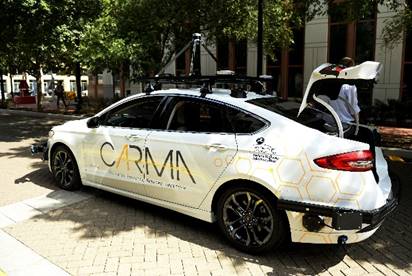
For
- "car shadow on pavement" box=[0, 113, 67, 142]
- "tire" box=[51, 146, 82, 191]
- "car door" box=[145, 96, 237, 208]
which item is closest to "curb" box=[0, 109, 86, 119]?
"car shadow on pavement" box=[0, 113, 67, 142]

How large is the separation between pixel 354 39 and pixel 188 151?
13.8m

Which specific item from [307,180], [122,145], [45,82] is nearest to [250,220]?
[307,180]

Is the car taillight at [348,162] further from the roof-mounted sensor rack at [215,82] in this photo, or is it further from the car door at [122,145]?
the car door at [122,145]

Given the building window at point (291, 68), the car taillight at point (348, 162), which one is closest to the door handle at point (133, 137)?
the car taillight at point (348, 162)

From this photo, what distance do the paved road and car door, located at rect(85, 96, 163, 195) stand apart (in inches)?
16.7

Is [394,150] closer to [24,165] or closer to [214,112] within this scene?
[214,112]

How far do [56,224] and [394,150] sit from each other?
7042 mm

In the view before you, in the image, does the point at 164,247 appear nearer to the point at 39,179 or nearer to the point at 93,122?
the point at 93,122

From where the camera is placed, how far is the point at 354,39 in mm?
16250

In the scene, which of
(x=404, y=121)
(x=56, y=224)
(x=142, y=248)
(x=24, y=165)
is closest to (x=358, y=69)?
(x=142, y=248)

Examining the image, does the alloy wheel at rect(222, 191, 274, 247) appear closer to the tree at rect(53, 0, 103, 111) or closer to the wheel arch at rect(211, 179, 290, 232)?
the wheel arch at rect(211, 179, 290, 232)

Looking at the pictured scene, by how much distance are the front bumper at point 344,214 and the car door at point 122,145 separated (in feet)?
6.41

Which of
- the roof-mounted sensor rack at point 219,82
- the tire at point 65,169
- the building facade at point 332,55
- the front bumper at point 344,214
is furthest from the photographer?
the building facade at point 332,55

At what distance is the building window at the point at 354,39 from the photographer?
15922mm
